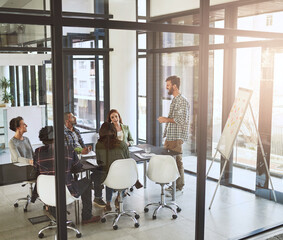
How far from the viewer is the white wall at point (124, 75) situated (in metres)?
4.87

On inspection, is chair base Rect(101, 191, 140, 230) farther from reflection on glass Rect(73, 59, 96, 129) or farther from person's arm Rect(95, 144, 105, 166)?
reflection on glass Rect(73, 59, 96, 129)

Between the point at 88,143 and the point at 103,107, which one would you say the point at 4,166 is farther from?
the point at 103,107

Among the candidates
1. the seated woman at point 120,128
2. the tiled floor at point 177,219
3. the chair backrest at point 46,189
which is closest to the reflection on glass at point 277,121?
the tiled floor at point 177,219

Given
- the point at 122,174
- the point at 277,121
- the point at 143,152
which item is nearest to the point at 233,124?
the point at 277,121

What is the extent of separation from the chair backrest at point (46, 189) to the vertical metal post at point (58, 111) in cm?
9

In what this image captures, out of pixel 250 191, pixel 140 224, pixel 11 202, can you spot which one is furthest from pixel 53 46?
pixel 250 191

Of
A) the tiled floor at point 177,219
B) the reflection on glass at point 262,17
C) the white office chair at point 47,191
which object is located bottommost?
the tiled floor at point 177,219

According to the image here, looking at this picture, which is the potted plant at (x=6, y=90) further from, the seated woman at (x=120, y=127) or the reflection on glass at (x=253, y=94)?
the reflection on glass at (x=253, y=94)

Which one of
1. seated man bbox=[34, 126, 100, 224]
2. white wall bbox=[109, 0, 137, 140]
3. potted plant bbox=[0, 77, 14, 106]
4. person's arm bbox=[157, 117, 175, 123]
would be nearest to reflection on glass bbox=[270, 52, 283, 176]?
person's arm bbox=[157, 117, 175, 123]

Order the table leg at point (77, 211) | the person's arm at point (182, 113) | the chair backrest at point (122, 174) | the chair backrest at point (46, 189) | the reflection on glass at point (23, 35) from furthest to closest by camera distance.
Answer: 1. the person's arm at point (182, 113)
2. the chair backrest at point (122, 174)
3. the table leg at point (77, 211)
4. the chair backrest at point (46, 189)
5. the reflection on glass at point (23, 35)

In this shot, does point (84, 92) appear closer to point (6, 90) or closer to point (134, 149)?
point (134, 149)

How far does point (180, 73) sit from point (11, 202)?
2707 mm

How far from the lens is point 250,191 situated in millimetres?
5344

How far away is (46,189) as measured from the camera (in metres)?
3.31
